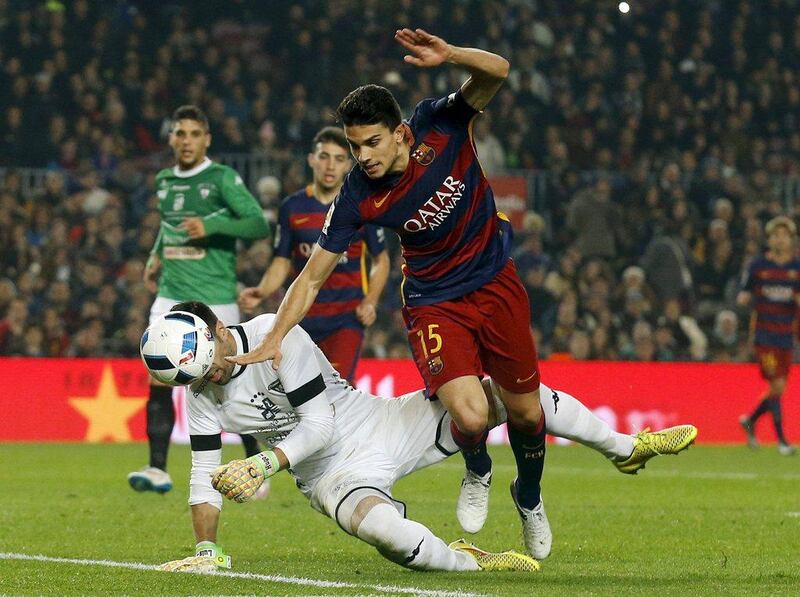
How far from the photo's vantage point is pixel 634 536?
7.98 meters

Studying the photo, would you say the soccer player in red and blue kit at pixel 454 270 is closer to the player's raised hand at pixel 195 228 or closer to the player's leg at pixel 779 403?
the player's raised hand at pixel 195 228

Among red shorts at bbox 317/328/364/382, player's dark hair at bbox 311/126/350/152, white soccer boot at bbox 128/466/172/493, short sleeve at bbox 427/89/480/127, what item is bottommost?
white soccer boot at bbox 128/466/172/493

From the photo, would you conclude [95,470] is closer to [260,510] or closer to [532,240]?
[260,510]

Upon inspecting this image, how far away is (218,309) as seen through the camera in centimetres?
1050

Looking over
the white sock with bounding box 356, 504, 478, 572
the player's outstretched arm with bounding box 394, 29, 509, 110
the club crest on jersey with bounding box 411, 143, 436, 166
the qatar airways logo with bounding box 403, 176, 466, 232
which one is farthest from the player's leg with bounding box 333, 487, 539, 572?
the player's outstretched arm with bounding box 394, 29, 509, 110

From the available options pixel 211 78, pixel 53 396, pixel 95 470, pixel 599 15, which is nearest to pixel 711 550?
pixel 95 470

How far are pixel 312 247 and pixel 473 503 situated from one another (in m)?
3.54

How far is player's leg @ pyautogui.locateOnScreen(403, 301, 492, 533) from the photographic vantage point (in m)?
6.68

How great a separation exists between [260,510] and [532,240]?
31.3 ft

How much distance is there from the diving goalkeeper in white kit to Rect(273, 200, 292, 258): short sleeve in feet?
11.3

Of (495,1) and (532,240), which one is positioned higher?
(495,1)

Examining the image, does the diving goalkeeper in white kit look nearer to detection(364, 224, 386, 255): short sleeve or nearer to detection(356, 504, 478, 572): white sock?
detection(356, 504, 478, 572): white sock

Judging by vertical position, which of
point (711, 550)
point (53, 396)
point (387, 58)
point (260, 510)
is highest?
point (387, 58)

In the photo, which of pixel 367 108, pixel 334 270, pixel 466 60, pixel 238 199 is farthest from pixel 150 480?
pixel 466 60
